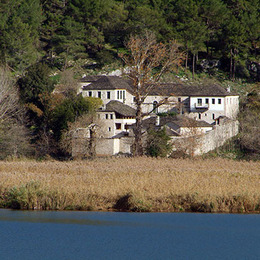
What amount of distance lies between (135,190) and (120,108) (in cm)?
3853

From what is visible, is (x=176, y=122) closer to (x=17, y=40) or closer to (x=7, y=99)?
(x=7, y=99)

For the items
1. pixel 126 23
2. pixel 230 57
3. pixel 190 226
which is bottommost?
pixel 190 226

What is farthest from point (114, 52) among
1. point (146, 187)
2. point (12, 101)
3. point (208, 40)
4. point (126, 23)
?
point (146, 187)

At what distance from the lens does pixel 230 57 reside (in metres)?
77.5

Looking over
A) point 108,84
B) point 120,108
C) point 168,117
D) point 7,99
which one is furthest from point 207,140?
point 7,99

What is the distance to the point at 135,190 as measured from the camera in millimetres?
20391

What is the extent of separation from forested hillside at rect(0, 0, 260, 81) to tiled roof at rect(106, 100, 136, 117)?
14.6 m

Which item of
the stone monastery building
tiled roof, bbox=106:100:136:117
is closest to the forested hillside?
the stone monastery building

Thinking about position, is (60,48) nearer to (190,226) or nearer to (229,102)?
(229,102)

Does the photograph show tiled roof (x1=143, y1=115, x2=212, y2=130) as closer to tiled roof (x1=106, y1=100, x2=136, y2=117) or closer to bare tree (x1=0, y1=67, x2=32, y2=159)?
tiled roof (x1=106, y1=100, x2=136, y2=117)

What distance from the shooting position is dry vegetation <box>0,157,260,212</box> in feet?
64.9

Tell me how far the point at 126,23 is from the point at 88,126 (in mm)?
33904

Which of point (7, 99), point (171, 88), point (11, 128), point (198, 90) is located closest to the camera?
point (7, 99)

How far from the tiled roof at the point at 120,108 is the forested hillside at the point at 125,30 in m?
14.6
